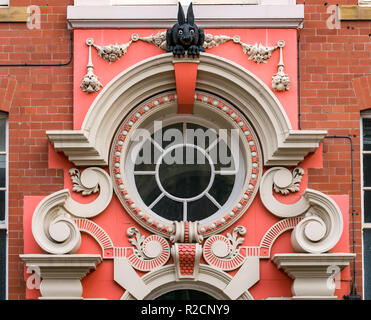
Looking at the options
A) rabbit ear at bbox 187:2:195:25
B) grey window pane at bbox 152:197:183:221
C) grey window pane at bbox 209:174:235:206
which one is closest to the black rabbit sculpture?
rabbit ear at bbox 187:2:195:25

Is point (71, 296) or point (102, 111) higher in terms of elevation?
point (102, 111)

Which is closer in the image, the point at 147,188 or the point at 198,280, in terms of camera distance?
the point at 198,280

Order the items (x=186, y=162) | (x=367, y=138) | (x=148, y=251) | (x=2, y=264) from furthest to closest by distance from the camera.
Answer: (x=367, y=138), (x=186, y=162), (x=2, y=264), (x=148, y=251)

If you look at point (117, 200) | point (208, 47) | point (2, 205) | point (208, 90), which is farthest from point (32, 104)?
point (208, 47)

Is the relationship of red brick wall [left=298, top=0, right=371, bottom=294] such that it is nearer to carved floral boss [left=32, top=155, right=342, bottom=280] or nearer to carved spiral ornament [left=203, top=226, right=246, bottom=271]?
carved floral boss [left=32, top=155, right=342, bottom=280]

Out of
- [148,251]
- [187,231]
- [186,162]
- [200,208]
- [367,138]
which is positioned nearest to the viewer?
[187,231]

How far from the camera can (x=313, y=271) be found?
1340cm

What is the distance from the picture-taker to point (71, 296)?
1343cm

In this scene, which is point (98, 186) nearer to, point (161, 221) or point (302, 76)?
point (161, 221)

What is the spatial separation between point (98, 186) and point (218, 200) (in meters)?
1.47

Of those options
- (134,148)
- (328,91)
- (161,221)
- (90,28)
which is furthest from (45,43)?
(328,91)

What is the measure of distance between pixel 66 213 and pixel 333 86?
142 inches

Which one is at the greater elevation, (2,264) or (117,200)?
(117,200)

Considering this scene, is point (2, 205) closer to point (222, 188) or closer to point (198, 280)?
point (198, 280)
